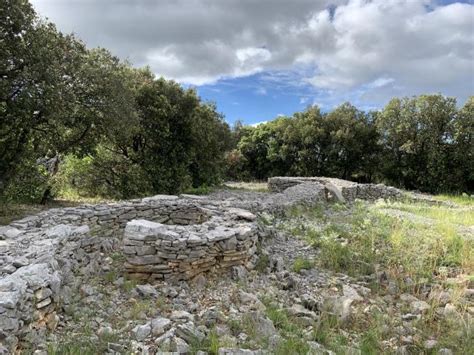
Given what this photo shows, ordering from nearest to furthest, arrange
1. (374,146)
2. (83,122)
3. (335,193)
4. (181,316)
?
(181,316) → (83,122) → (335,193) → (374,146)

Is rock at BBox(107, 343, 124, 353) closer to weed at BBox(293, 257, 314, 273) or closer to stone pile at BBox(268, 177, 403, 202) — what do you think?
weed at BBox(293, 257, 314, 273)

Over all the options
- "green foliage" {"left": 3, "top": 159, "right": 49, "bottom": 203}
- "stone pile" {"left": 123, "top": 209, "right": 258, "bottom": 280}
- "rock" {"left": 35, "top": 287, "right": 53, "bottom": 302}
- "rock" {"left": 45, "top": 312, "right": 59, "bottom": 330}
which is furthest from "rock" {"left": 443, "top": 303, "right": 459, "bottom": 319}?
"green foliage" {"left": 3, "top": 159, "right": 49, "bottom": 203}

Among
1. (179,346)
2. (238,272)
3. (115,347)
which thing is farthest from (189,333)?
(238,272)

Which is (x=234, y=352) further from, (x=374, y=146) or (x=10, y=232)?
(x=374, y=146)

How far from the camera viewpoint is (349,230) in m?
10.3

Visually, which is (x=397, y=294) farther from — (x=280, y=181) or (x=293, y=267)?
(x=280, y=181)

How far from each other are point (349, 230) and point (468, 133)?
19.0m

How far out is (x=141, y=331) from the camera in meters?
5.19

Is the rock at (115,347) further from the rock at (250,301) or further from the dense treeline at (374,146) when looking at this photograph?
the dense treeline at (374,146)

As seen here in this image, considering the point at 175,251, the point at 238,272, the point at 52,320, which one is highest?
the point at 175,251

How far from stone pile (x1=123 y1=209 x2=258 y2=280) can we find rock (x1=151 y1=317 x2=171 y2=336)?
145cm

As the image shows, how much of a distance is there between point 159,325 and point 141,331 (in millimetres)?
247

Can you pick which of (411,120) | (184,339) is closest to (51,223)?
(184,339)

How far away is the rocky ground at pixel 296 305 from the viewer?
16.7ft
